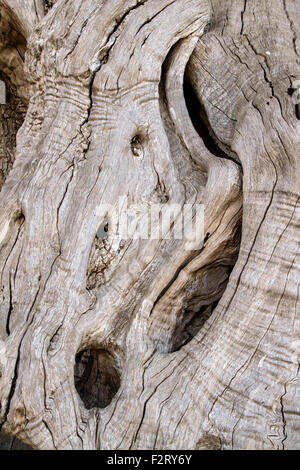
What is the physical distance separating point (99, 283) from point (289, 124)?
0.98 m

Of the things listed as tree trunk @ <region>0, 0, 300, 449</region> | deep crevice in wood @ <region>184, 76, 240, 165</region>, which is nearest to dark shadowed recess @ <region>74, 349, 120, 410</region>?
tree trunk @ <region>0, 0, 300, 449</region>

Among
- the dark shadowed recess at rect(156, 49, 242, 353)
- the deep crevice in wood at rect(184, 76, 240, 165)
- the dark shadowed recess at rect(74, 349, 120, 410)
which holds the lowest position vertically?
the dark shadowed recess at rect(74, 349, 120, 410)

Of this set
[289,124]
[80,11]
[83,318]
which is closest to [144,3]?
[80,11]

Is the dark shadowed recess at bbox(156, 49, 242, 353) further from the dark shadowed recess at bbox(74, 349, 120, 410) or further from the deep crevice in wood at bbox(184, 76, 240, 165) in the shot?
the dark shadowed recess at bbox(74, 349, 120, 410)

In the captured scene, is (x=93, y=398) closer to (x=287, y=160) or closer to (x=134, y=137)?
(x=134, y=137)
